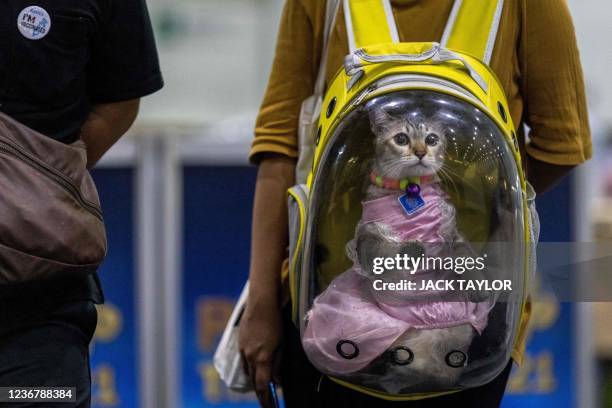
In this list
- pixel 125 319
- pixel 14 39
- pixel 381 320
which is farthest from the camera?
pixel 125 319

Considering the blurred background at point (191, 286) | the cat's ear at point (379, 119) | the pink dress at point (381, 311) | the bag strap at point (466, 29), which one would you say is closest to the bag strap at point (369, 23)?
the bag strap at point (466, 29)

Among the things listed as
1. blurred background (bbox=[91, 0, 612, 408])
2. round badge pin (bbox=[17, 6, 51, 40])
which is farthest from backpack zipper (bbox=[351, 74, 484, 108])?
blurred background (bbox=[91, 0, 612, 408])

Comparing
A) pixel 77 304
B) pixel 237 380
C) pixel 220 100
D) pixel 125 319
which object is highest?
pixel 77 304

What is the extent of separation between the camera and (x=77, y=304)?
1.78m

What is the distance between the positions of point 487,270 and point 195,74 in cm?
624

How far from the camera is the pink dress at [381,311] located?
156 centimetres

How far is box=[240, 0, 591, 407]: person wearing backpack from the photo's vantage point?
1716 mm

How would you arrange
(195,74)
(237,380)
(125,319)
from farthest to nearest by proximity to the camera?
1. (195,74)
2. (125,319)
3. (237,380)

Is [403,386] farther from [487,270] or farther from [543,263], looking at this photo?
[543,263]

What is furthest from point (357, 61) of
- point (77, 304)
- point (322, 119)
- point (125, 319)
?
point (125, 319)

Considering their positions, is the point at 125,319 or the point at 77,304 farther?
the point at 125,319

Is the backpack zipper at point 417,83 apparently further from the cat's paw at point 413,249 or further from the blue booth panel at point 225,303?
the blue booth panel at point 225,303

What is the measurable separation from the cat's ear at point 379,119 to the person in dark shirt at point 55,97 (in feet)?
1.42

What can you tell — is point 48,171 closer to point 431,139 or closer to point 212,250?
point 431,139
